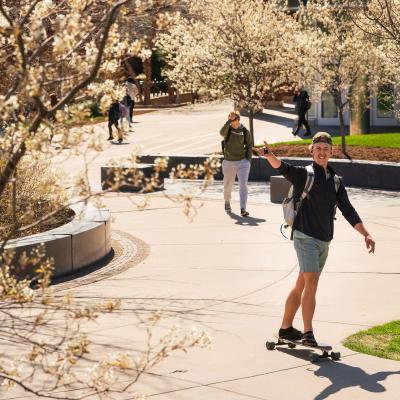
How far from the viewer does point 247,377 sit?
812cm

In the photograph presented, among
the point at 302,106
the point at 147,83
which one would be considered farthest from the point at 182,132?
the point at 147,83

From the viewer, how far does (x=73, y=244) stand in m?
12.5

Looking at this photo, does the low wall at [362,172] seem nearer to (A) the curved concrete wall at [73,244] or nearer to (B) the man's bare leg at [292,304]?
(A) the curved concrete wall at [73,244]

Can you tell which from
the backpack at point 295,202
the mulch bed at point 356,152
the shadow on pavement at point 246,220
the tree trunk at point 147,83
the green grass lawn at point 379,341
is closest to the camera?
the backpack at point 295,202

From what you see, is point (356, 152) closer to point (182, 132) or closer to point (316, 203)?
point (182, 132)

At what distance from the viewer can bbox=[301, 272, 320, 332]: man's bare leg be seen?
866cm

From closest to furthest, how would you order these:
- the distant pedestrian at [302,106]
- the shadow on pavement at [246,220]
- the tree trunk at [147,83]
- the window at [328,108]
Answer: the shadow on pavement at [246,220]
the distant pedestrian at [302,106]
the window at [328,108]
the tree trunk at [147,83]

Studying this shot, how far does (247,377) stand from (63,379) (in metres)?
3.60

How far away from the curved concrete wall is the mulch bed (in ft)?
33.8

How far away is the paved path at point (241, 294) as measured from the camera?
8000mm

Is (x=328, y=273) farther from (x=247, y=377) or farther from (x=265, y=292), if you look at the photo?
(x=247, y=377)

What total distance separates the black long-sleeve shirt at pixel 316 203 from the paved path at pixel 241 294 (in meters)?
1.05

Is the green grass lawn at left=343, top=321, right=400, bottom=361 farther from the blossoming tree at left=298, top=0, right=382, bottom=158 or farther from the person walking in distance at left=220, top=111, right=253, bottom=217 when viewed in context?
the blossoming tree at left=298, top=0, right=382, bottom=158

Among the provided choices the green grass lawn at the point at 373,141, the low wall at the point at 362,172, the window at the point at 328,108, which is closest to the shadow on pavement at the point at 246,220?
the low wall at the point at 362,172
